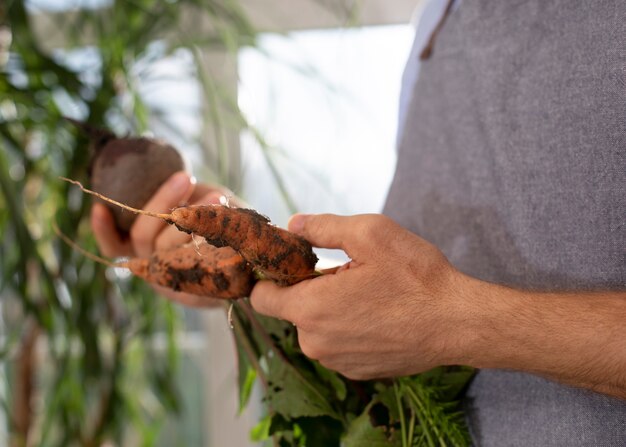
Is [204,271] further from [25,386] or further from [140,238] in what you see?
[25,386]

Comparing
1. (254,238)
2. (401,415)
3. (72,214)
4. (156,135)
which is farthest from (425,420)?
(156,135)

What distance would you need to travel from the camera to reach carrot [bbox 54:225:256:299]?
0.67m

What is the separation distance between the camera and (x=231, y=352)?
1.75 m

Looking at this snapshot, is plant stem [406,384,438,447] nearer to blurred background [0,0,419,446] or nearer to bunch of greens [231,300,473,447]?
bunch of greens [231,300,473,447]

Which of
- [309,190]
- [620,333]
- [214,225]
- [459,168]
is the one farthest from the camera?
[309,190]

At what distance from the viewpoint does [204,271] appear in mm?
691

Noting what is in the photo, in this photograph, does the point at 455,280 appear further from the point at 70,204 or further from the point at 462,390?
the point at 70,204

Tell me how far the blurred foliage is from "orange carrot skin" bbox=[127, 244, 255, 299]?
38cm

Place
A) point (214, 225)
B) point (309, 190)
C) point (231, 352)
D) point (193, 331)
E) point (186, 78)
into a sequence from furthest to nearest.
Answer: point (193, 331) < point (231, 352) < point (309, 190) < point (186, 78) < point (214, 225)

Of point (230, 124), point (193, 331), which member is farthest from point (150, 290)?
point (193, 331)

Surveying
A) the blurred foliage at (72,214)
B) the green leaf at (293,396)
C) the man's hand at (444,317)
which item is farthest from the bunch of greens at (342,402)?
the blurred foliage at (72,214)

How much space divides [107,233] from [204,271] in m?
0.25

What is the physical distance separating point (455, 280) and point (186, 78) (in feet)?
3.25

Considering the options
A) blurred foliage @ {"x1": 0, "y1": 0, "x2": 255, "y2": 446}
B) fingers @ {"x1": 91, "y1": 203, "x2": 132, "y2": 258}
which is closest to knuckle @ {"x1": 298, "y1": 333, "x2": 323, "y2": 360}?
fingers @ {"x1": 91, "y1": 203, "x2": 132, "y2": 258}
